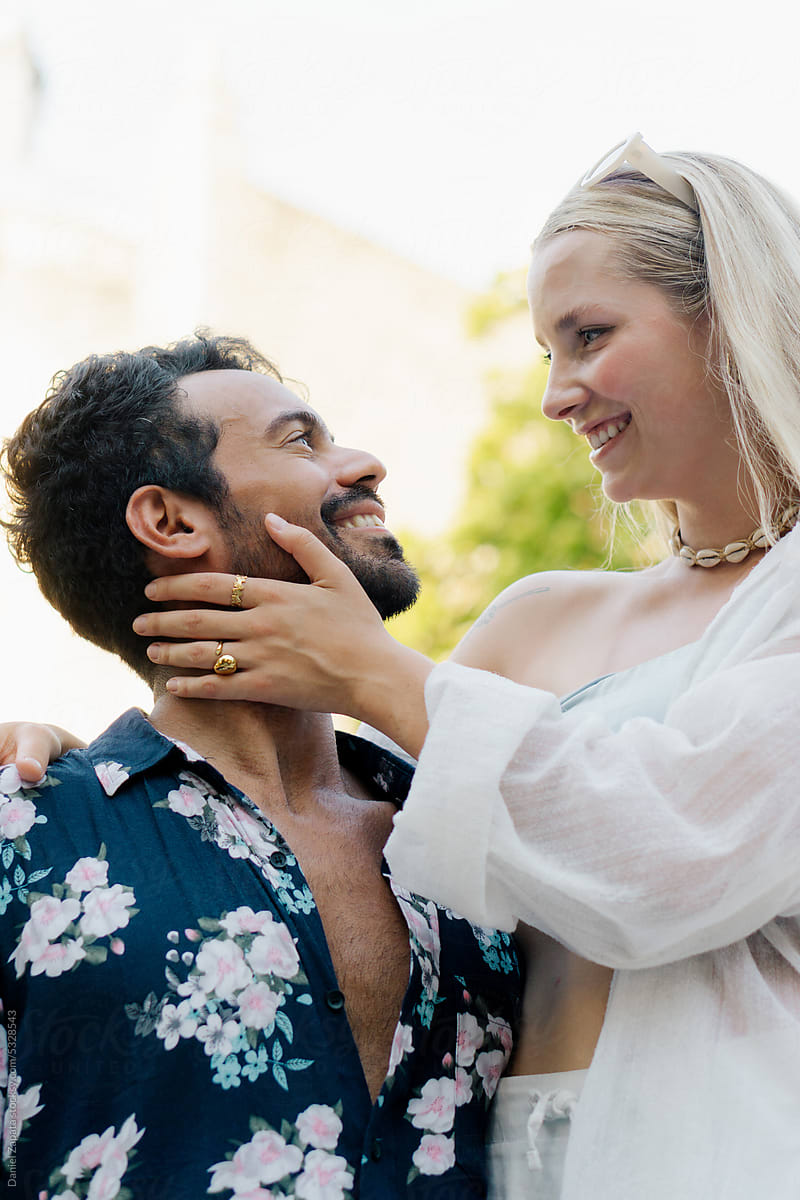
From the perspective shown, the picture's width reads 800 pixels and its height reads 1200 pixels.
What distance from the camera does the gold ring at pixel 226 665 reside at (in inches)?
79.2

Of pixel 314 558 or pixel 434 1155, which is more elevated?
pixel 314 558

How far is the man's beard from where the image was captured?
89.7 inches

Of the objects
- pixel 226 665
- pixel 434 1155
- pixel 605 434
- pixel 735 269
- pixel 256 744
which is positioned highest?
pixel 735 269

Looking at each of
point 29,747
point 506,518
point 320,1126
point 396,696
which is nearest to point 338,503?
point 396,696

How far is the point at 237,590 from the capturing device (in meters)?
2.06

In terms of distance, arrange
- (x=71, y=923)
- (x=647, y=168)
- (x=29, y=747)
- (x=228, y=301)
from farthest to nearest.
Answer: (x=228, y=301) → (x=647, y=168) → (x=29, y=747) → (x=71, y=923)

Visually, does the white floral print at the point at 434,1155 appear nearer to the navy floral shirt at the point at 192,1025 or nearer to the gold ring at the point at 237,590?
the navy floral shirt at the point at 192,1025

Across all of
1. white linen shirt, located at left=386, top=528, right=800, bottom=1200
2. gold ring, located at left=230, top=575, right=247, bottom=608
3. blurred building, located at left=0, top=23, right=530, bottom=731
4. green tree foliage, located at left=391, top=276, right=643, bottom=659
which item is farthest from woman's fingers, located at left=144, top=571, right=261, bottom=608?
blurred building, located at left=0, top=23, right=530, bottom=731

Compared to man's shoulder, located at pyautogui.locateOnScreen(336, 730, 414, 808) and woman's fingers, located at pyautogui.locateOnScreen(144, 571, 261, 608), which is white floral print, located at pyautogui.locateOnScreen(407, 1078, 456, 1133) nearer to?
man's shoulder, located at pyautogui.locateOnScreen(336, 730, 414, 808)

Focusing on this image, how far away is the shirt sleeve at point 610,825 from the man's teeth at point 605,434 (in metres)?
0.88

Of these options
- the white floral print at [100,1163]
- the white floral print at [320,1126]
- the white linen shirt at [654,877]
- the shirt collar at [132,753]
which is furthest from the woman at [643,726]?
the white floral print at [100,1163]

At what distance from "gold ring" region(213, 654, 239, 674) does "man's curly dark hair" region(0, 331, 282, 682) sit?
371 mm

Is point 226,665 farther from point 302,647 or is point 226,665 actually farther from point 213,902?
point 213,902

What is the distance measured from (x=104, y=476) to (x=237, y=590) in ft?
1.55
